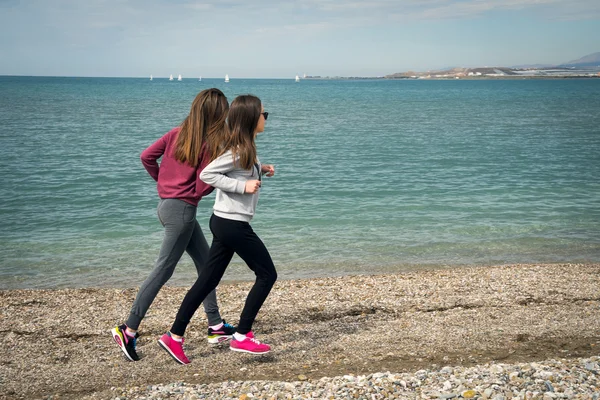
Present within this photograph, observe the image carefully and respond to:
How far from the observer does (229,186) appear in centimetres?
483

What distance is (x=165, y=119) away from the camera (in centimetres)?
5069

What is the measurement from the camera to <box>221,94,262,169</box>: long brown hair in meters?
4.89

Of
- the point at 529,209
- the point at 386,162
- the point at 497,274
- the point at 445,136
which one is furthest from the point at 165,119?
the point at 497,274

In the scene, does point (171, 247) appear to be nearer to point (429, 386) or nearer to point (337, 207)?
point (429, 386)

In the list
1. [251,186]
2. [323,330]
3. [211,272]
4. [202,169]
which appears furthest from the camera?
[323,330]

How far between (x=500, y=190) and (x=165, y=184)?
50.8ft

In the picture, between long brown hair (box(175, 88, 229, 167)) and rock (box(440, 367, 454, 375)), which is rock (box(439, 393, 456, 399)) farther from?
long brown hair (box(175, 88, 229, 167))

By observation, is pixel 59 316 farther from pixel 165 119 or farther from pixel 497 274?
pixel 165 119

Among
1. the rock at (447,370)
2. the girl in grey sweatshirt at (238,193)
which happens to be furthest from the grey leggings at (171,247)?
the rock at (447,370)

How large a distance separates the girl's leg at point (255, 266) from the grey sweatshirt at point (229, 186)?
0.55ft

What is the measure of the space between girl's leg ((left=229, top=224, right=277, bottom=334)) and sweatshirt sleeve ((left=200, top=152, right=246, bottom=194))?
0.36 meters

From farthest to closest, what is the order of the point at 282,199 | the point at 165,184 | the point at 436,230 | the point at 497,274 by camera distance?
the point at 282,199
the point at 436,230
the point at 497,274
the point at 165,184

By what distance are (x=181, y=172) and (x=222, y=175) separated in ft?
1.39

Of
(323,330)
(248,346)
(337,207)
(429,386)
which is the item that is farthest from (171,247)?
(337,207)
